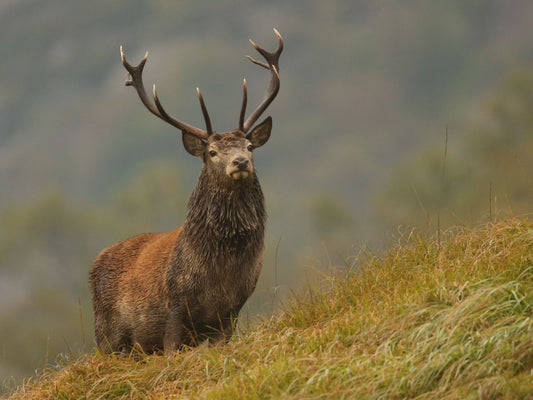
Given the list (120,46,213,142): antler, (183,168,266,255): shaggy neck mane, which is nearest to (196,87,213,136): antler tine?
(120,46,213,142): antler

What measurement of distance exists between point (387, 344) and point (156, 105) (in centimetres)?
342

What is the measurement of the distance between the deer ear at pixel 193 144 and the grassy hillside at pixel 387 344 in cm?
156

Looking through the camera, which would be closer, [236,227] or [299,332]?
[299,332]

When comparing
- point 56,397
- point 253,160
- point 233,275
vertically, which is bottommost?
point 56,397

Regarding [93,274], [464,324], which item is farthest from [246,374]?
[93,274]

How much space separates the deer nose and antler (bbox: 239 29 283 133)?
0.60 metres

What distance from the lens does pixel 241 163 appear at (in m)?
7.91

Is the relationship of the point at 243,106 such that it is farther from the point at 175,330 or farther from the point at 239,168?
the point at 175,330

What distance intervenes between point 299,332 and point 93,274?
2.75m

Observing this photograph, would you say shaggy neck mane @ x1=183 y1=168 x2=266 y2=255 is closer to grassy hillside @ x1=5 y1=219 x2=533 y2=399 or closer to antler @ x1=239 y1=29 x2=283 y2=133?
antler @ x1=239 y1=29 x2=283 y2=133

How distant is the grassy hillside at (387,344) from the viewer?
5.88 metres

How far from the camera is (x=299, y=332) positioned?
750cm

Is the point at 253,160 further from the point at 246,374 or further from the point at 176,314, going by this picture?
the point at 246,374

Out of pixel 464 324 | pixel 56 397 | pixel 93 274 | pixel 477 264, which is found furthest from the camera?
pixel 93 274
